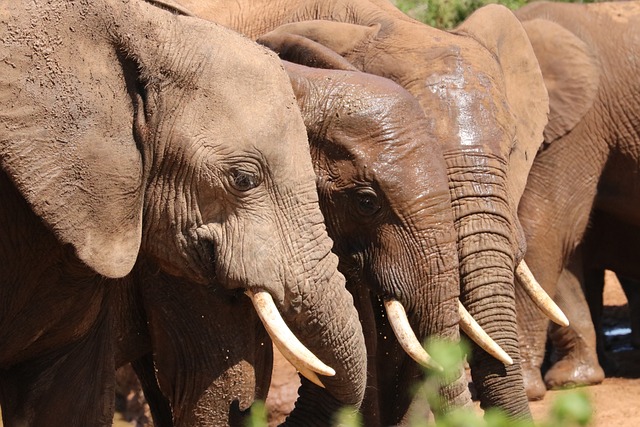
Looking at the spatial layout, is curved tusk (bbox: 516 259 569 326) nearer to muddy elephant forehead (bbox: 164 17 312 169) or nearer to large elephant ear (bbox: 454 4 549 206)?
large elephant ear (bbox: 454 4 549 206)

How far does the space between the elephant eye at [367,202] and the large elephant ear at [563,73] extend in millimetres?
2880

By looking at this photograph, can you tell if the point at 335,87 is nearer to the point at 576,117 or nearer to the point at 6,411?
the point at 6,411

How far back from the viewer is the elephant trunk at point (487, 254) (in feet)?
19.7

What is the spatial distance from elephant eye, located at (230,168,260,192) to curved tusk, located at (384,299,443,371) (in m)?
1.46

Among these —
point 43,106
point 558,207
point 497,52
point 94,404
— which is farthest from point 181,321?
point 558,207

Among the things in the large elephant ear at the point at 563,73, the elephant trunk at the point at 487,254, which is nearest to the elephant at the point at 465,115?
the elephant trunk at the point at 487,254

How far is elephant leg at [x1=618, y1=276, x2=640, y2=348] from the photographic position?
9844 millimetres

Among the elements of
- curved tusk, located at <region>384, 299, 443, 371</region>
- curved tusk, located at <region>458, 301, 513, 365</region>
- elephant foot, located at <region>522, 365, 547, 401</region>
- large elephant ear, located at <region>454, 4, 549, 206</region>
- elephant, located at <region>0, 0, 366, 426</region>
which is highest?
elephant, located at <region>0, 0, 366, 426</region>

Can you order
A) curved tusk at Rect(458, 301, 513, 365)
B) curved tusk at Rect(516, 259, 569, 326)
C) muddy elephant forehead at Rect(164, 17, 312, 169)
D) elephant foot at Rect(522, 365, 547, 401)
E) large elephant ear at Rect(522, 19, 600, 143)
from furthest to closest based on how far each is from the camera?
large elephant ear at Rect(522, 19, 600, 143) → elephant foot at Rect(522, 365, 547, 401) → curved tusk at Rect(516, 259, 569, 326) → curved tusk at Rect(458, 301, 513, 365) → muddy elephant forehead at Rect(164, 17, 312, 169)

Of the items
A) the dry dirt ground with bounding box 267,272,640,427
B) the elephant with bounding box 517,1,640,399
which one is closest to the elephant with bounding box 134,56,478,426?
the dry dirt ground with bounding box 267,272,640,427

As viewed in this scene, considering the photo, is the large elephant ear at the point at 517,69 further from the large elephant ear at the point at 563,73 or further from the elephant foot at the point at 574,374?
the elephant foot at the point at 574,374

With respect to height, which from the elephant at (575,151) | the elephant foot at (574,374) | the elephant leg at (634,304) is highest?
the elephant at (575,151)

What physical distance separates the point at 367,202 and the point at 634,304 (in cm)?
457

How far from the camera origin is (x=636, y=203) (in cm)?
867
